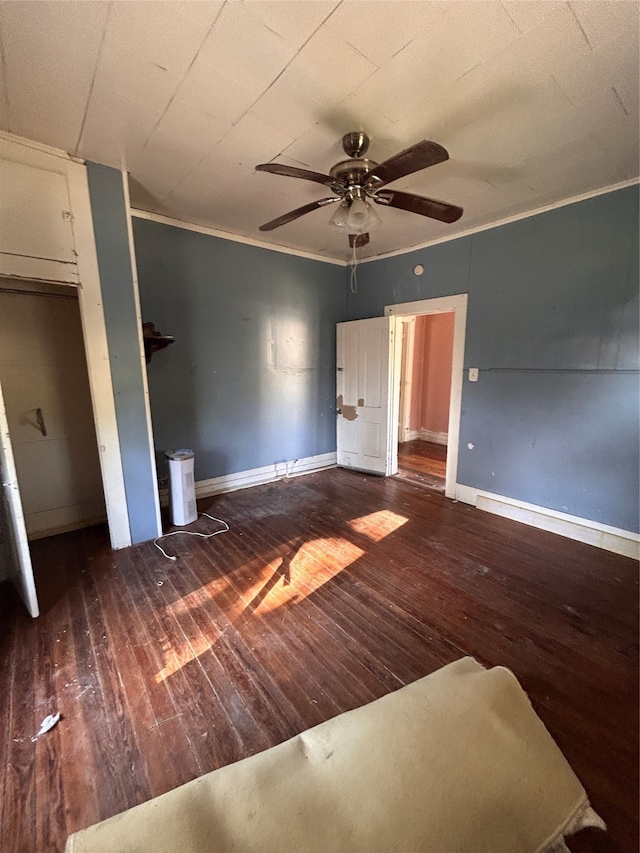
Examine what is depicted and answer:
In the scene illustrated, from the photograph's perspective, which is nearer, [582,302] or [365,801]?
[365,801]

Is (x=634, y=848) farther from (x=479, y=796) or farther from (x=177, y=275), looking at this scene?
(x=177, y=275)

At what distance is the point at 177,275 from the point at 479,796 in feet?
12.9

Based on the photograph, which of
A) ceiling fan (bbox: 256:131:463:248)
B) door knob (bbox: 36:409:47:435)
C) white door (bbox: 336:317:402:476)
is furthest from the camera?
Answer: white door (bbox: 336:317:402:476)

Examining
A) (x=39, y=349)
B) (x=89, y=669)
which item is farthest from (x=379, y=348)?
(x=89, y=669)

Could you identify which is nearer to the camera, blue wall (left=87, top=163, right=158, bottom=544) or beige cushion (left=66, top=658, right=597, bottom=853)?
beige cushion (left=66, top=658, right=597, bottom=853)

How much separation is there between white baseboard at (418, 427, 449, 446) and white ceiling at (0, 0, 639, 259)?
4.13 meters

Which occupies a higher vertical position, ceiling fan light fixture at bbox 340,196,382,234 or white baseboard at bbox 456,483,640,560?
ceiling fan light fixture at bbox 340,196,382,234

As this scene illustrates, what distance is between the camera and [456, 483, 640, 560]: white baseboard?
2.69 m

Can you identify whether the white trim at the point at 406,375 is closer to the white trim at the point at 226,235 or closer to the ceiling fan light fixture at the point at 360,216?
the white trim at the point at 226,235

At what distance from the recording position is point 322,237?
147 inches

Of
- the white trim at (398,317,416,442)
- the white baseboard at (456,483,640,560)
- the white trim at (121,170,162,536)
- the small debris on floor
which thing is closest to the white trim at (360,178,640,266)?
the white trim at (398,317,416,442)

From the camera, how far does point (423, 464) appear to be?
16.5 feet

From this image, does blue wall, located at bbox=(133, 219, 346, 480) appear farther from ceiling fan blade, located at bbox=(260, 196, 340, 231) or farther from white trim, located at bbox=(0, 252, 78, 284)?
ceiling fan blade, located at bbox=(260, 196, 340, 231)

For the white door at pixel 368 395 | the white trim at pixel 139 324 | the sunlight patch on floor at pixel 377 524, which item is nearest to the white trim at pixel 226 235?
the white trim at pixel 139 324
